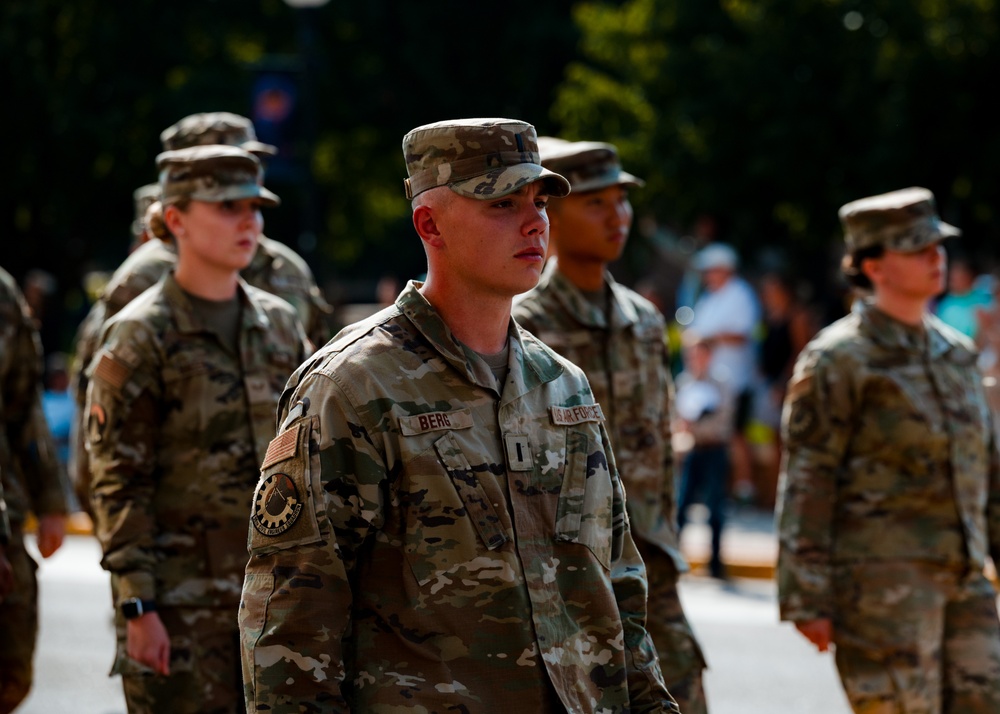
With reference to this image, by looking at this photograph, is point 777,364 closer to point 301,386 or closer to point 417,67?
point 301,386

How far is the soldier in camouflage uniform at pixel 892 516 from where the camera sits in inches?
238

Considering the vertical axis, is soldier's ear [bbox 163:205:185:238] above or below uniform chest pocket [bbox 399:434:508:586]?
above

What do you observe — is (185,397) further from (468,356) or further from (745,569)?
(745,569)

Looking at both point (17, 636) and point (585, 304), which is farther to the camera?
point (17, 636)

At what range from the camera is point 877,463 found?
6188 millimetres

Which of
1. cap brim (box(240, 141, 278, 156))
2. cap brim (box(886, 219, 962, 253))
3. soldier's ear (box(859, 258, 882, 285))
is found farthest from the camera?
cap brim (box(240, 141, 278, 156))

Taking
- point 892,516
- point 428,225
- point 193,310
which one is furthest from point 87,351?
point 428,225

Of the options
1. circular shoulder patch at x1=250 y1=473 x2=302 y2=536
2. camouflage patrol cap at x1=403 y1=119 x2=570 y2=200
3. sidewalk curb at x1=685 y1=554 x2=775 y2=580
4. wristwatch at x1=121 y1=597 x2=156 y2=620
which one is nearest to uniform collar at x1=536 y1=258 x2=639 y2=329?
wristwatch at x1=121 y1=597 x2=156 y2=620

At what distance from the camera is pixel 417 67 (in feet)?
90.6

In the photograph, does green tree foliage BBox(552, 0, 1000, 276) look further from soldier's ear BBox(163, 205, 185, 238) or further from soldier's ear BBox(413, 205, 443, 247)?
soldier's ear BBox(413, 205, 443, 247)

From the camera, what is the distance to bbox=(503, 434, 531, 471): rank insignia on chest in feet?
11.6

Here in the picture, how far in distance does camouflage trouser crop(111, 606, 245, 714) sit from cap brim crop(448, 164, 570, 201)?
2.45 m

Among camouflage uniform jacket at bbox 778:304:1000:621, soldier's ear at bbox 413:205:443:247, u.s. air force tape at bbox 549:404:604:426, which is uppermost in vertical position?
soldier's ear at bbox 413:205:443:247

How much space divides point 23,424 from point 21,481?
239 millimetres
